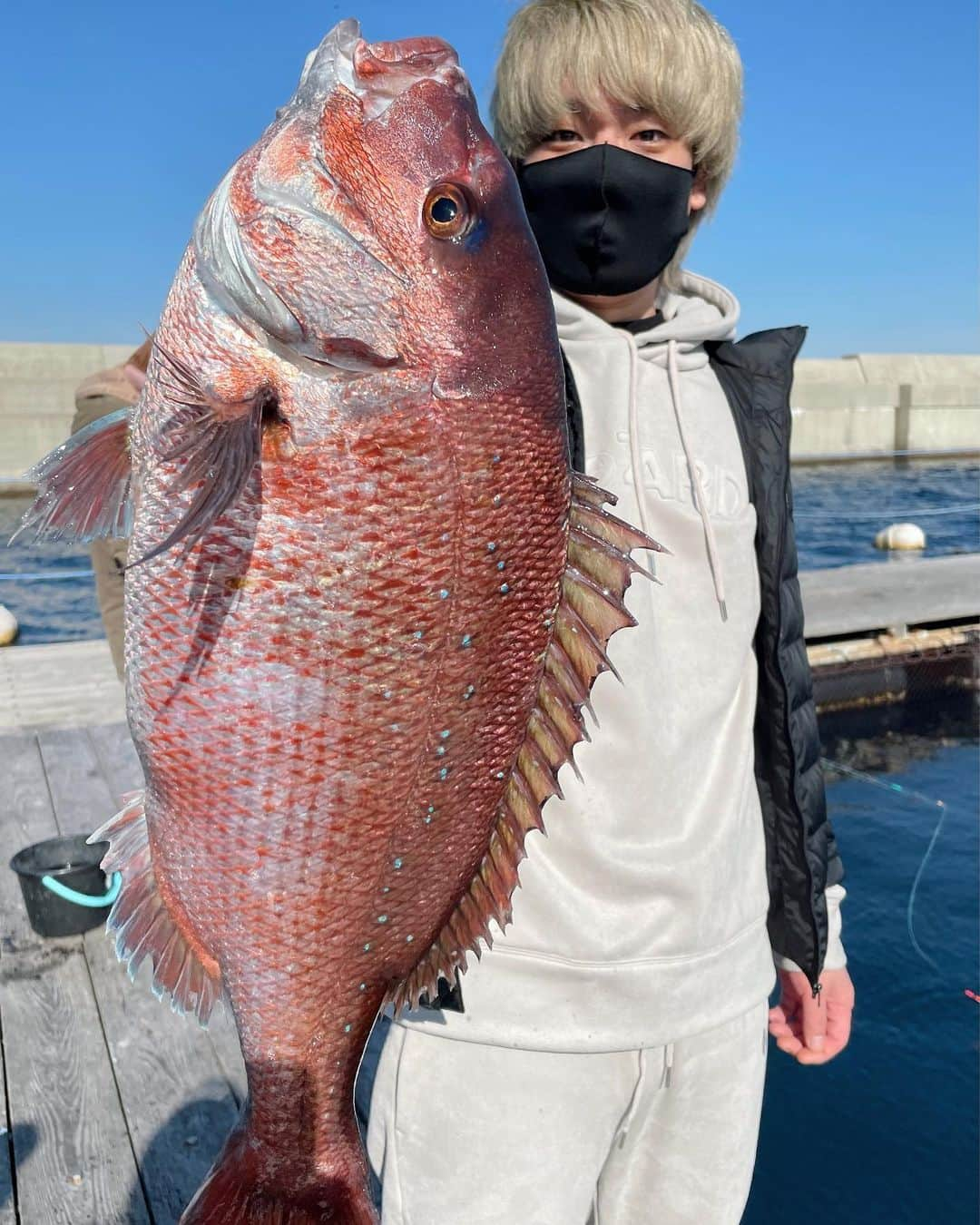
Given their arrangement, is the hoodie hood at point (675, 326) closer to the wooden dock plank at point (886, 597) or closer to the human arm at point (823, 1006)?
the human arm at point (823, 1006)

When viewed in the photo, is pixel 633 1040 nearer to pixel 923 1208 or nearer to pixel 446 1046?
pixel 446 1046

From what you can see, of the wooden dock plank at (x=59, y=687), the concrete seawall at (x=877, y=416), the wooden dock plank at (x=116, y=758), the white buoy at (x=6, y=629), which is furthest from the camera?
the concrete seawall at (x=877, y=416)

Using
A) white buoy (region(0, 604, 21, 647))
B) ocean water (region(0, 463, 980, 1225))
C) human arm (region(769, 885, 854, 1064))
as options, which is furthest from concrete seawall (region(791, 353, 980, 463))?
human arm (region(769, 885, 854, 1064))

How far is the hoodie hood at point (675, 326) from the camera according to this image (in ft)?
5.66

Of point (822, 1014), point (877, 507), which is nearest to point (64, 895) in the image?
point (822, 1014)

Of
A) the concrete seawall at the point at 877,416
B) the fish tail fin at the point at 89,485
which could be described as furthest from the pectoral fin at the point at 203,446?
the concrete seawall at the point at 877,416

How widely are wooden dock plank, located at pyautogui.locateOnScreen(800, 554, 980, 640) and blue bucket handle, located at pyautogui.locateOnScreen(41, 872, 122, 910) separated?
19.7 feet

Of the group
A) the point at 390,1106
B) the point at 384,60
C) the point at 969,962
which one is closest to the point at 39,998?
the point at 390,1106

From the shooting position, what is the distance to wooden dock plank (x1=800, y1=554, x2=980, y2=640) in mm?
8211

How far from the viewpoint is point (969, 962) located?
15.5 feet

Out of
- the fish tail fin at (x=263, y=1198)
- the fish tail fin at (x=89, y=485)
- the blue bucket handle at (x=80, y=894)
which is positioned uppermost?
the fish tail fin at (x=89, y=485)

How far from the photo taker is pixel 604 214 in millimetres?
1604

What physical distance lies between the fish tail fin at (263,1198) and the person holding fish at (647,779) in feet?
0.86

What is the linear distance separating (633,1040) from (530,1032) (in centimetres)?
17
